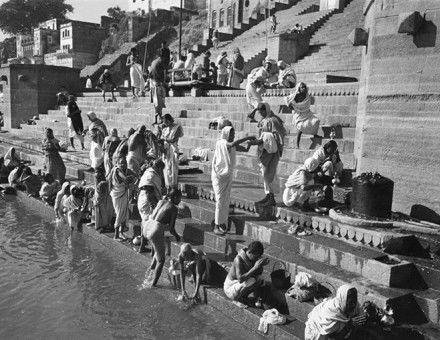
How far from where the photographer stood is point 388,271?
4.55 metres

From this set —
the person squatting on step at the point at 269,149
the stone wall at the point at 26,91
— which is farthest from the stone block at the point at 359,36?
the stone wall at the point at 26,91

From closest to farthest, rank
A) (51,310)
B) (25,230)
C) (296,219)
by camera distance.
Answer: (51,310)
(296,219)
(25,230)

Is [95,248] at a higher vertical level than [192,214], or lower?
lower

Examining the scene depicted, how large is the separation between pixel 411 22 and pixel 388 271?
127 inches

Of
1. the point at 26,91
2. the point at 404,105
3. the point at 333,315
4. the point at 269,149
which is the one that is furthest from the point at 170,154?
the point at 26,91

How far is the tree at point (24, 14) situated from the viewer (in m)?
59.3

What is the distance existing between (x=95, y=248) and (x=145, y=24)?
37.6 meters

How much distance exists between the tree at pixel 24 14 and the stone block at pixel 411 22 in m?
63.6

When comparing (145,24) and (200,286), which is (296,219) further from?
(145,24)

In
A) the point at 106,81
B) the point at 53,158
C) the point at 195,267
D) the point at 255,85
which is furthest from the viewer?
the point at 106,81

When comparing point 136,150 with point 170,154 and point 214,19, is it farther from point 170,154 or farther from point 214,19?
point 214,19

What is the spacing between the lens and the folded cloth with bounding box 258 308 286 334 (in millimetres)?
4609

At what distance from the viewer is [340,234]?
214 inches

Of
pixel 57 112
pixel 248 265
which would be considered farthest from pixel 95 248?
pixel 57 112
